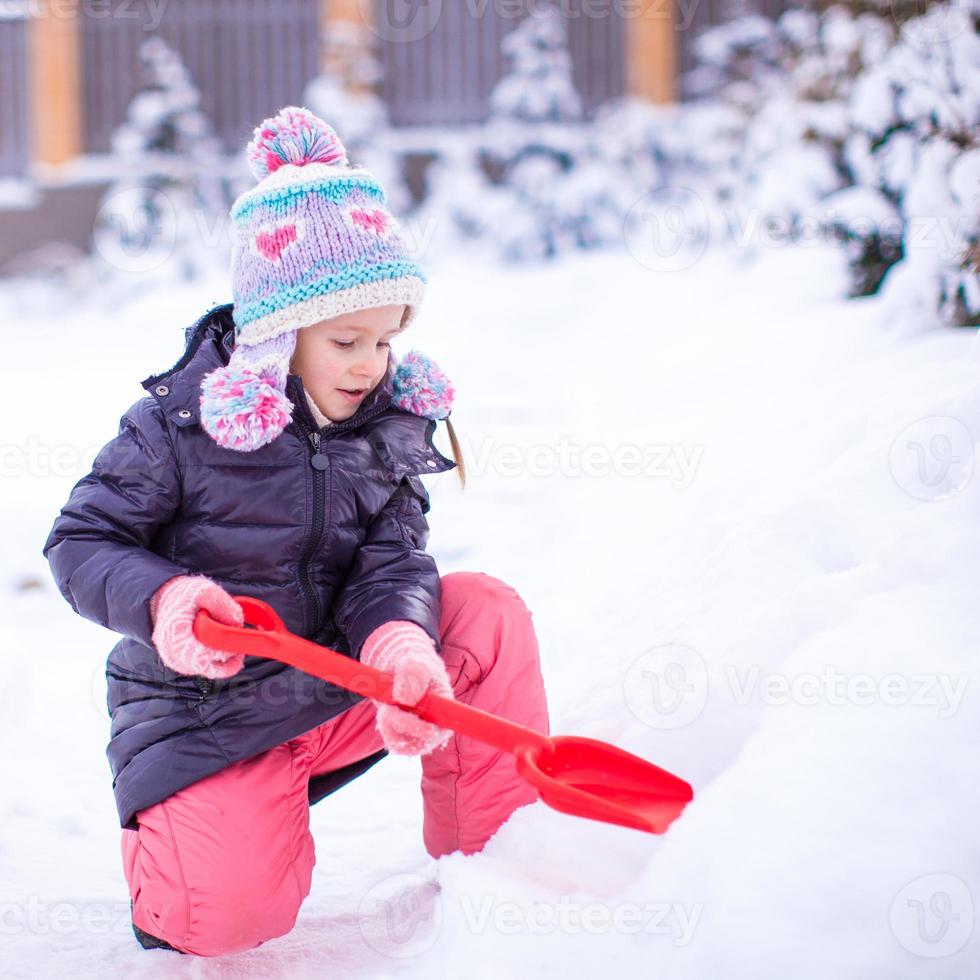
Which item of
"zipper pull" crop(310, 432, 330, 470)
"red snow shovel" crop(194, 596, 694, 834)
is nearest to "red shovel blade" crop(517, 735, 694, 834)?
"red snow shovel" crop(194, 596, 694, 834)

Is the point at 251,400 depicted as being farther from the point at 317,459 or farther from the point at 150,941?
the point at 150,941

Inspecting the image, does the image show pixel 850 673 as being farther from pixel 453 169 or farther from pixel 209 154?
pixel 209 154

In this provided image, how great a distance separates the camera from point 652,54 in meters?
7.95

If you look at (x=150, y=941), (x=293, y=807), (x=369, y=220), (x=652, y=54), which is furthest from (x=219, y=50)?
(x=150, y=941)

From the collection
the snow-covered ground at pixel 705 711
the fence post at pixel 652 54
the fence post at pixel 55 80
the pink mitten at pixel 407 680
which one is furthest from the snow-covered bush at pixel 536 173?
the pink mitten at pixel 407 680

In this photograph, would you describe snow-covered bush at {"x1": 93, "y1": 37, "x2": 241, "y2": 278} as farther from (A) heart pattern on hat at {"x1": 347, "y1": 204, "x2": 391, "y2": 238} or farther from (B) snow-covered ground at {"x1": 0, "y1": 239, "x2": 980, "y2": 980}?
(A) heart pattern on hat at {"x1": 347, "y1": 204, "x2": 391, "y2": 238}

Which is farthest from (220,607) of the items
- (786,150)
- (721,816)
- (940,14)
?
(786,150)

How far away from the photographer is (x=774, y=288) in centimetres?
399

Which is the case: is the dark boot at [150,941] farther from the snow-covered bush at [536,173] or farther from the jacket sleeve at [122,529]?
the snow-covered bush at [536,173]

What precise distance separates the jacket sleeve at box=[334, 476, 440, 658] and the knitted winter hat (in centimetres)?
22

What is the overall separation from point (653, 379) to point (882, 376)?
1.24 m

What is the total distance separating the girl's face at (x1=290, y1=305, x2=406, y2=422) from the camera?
1.44 meters

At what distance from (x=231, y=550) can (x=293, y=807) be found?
1.17 ft

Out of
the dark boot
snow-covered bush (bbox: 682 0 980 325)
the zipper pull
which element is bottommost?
the dark boot
